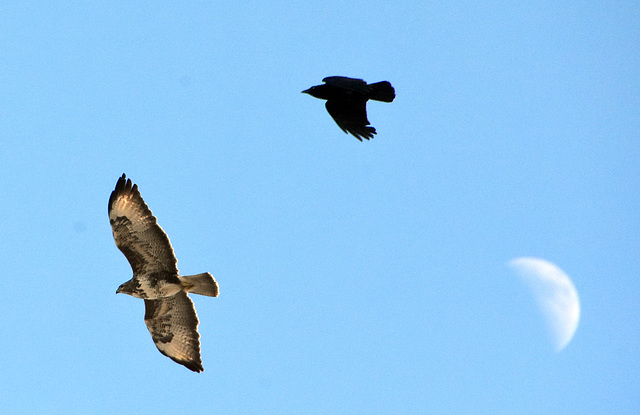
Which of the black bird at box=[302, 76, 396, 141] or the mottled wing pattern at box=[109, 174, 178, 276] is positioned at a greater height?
the black bird at box=[302, 76, 396, 141]

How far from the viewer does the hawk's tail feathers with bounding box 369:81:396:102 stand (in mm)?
12039

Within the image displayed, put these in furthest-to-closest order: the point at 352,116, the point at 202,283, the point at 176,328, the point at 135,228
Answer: the point at 176,328 < the point at 202,283 < the point at 135,228 < the point at 352,116

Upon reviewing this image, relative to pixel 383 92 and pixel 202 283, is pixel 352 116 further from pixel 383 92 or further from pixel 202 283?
pixel 202 283

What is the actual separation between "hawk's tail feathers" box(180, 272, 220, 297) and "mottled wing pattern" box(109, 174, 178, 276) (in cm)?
39

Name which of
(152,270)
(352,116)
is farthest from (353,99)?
(152,270)

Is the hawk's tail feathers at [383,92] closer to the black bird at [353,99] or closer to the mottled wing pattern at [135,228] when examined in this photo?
the black bird at [353,99]

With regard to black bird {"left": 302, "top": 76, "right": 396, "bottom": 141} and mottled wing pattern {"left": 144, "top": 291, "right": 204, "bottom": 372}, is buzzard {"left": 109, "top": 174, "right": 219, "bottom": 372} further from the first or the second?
black bird {"left": 302, "top": 76, "right": 396, "bottom": 141}

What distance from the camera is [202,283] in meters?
12.9

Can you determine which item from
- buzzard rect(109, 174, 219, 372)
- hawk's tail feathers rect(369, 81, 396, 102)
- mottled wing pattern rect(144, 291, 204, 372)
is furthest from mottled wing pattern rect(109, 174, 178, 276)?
hawk's tail feathers rect(369, 81, 396, 102)

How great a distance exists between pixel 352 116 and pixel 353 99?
0.31 metres

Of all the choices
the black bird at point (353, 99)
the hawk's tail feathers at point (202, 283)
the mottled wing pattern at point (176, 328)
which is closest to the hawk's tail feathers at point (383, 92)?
the black bird at point (353, 99)

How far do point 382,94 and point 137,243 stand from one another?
15.0 ft

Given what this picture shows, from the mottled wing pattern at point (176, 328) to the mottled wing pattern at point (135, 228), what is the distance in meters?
1.14

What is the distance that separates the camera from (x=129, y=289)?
1274 centimetres
